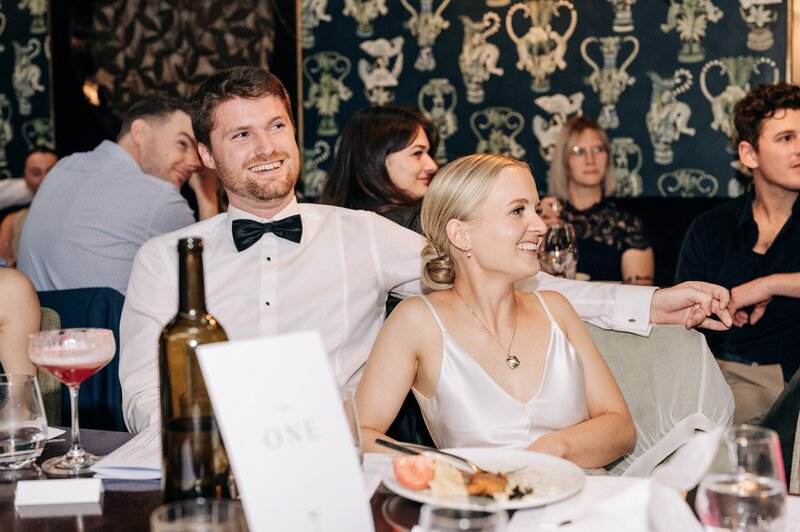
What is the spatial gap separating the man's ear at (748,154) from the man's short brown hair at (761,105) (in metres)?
0.01

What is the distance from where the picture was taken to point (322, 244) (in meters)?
2.37

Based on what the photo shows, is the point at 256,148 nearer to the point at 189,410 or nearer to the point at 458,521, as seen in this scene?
the point at 189,410

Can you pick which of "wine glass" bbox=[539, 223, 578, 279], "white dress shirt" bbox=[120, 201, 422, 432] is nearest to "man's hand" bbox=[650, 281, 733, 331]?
"white dress shirt" bbox=[120, 201, 422, 432]

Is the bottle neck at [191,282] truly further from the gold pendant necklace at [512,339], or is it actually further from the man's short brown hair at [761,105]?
the man's short brown hair at [761,105]

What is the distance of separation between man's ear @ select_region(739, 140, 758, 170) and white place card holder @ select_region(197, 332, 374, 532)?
3.00 metres

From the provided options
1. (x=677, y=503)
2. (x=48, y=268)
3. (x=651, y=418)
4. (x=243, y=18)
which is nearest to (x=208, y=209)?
(x=48, y=268)

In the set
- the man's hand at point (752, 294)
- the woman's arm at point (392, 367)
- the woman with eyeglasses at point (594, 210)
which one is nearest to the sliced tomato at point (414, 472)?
the woman's arm at point (392, 367)

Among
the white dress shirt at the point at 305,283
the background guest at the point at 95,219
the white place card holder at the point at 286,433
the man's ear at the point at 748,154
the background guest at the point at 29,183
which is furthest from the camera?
the background guest at the point at 29,183

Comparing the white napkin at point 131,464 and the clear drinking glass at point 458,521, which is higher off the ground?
the clear drinking glass at point 458,521

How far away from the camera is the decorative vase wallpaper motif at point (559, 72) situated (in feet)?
15.9

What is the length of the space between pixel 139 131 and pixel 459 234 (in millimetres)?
2151

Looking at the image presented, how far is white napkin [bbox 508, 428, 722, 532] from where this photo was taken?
95 centimetres

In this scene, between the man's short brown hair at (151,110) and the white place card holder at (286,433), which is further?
the man's short brown hair at (151,110)

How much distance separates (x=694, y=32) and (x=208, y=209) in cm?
261
